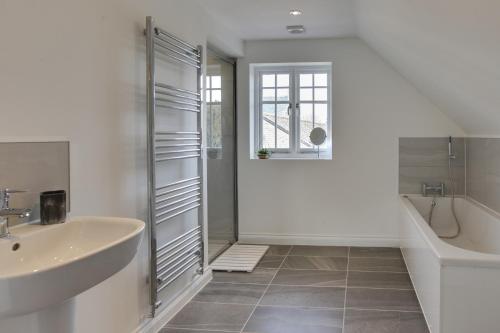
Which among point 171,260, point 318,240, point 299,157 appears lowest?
point 318,240

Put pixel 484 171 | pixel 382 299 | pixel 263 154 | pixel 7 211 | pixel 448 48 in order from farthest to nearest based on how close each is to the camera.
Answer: pixel 263 154, pixel 484 171, pixel 382 299, pixel 448 48, pixel 7 211

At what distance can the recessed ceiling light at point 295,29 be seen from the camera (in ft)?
14.8

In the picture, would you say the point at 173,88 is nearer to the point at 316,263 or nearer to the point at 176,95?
the point at 176,95

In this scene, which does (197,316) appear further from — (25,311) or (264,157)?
(264,157)

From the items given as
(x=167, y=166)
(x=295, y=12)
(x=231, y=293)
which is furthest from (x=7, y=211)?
(x=295, y=12)

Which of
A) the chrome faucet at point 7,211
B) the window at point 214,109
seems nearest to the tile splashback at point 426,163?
the window at point 214,109

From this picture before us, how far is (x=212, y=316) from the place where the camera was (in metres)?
3.19

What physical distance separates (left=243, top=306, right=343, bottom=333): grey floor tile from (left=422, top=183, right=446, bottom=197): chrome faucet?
209cm

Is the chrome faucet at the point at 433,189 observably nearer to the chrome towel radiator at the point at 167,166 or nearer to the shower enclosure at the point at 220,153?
the shower enclosure at the point at 220,153

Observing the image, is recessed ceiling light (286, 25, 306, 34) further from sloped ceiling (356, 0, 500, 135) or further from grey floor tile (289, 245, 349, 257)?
grey floor tile (289, 245, 349, 257)

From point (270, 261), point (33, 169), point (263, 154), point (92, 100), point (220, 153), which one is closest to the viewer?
point (33, 169)

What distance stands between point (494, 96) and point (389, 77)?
85.8 inches

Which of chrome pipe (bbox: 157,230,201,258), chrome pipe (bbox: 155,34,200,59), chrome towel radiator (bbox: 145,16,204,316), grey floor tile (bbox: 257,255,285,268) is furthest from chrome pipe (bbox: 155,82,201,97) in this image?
grey floor tile (bbox: 257,255,285,268)

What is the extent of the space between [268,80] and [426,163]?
1.89m
